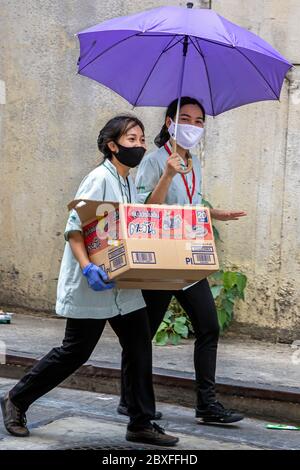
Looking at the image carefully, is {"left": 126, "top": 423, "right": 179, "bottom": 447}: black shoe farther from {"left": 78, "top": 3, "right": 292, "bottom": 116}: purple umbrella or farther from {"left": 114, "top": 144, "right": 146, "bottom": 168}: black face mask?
{"left": 78, "top": 3, "right": 292, "bottom": 116}: purple umbrella

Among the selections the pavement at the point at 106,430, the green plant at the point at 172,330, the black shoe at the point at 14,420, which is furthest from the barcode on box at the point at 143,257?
the green plant at the point at 172,330

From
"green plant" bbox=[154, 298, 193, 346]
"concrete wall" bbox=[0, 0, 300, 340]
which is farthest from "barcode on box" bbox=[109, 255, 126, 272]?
"concrete wall" bbox=[0, 0, 300, 340]

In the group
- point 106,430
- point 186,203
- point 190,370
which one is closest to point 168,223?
point 186,203

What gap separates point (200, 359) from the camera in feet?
16.3

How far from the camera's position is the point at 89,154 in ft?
24.6

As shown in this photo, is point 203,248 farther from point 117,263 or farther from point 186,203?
point 186,203

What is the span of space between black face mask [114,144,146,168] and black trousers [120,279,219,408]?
86cm

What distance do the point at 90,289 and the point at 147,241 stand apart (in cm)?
44

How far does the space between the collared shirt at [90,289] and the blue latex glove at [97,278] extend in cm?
20

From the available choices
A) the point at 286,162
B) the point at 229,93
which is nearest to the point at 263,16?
the point at 286,162

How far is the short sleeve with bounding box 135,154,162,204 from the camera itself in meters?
4.78

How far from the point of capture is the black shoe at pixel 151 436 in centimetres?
439

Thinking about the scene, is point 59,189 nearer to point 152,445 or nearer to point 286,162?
point 286,162

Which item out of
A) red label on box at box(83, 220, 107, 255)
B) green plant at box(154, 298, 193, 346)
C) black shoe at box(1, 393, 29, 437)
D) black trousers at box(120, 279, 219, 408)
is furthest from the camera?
green plant at box(154, 298, 193, 346)
